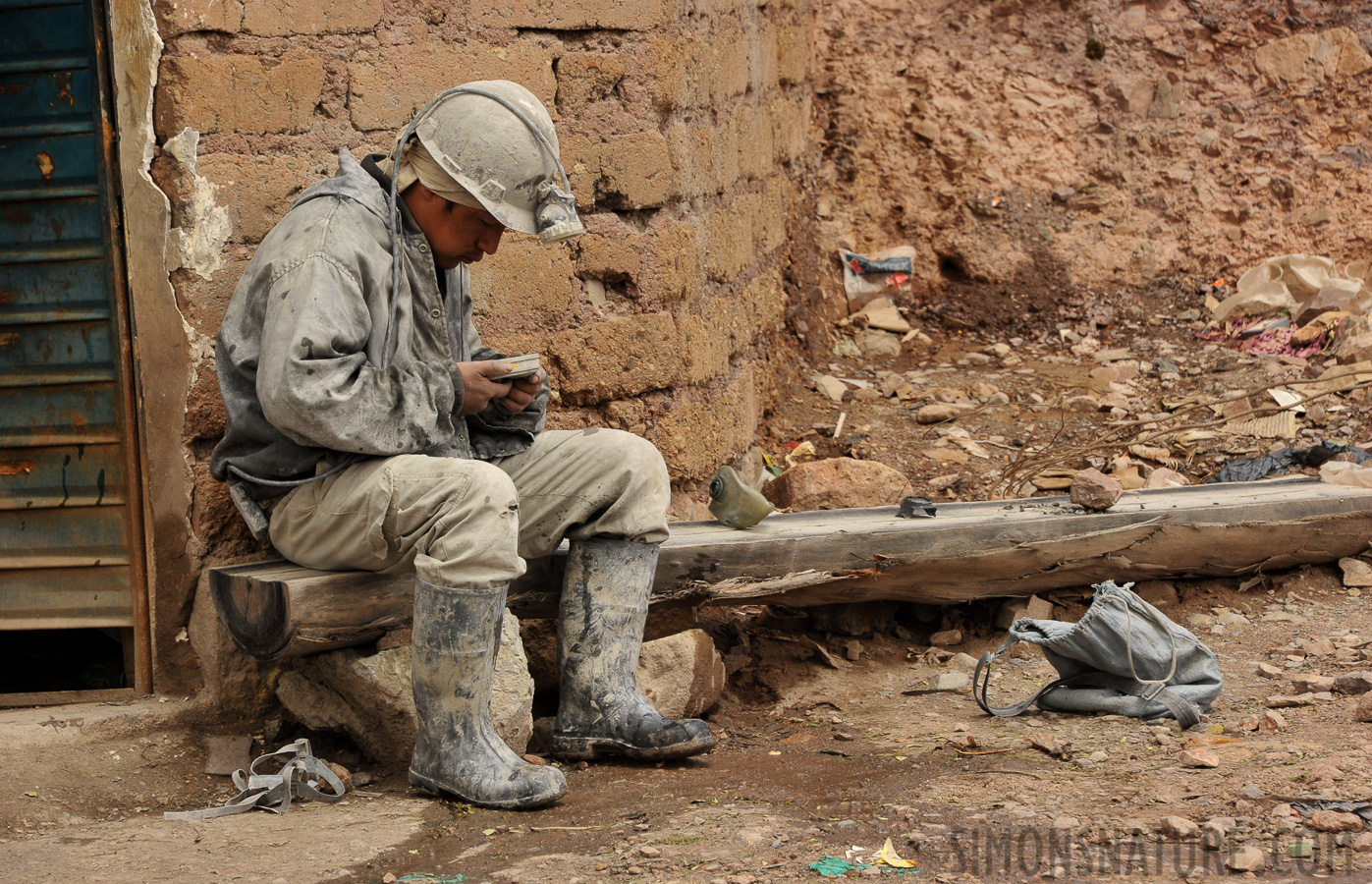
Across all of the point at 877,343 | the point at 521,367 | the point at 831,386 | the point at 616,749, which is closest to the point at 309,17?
the point at 521,367

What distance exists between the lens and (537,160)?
112 inches

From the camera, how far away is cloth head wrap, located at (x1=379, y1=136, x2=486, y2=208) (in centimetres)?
288

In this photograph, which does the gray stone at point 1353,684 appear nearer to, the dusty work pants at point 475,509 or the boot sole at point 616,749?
the boot sole at point 616,749

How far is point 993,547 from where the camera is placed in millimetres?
3773

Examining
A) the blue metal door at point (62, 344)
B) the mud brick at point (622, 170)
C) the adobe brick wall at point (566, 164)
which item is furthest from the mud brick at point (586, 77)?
the blue metal door at point (62, 344)

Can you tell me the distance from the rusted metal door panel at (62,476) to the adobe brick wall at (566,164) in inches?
9.5

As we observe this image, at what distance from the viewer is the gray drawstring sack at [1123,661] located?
3.20 metres

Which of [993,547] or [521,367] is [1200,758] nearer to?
[993,547]

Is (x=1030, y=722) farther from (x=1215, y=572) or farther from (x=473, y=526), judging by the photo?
(x=473, y=526)

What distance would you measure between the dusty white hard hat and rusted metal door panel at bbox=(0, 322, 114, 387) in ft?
3.67

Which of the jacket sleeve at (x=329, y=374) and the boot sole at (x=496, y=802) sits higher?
the jacket sleeve at (x=329, y=374)

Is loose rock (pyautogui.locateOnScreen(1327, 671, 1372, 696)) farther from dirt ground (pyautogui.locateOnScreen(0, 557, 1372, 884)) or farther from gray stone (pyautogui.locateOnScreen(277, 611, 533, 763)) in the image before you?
gray stone (pyautogui.locateOnScreen(277, 611, 533, 763))

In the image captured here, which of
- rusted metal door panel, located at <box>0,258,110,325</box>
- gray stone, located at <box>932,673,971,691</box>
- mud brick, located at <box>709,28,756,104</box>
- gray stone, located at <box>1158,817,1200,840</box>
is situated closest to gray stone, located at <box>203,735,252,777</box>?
rusted metal door panel, located at <box>0,258,110,325</box>

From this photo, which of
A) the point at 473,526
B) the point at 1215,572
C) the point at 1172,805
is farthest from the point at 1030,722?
the point at 473,526
